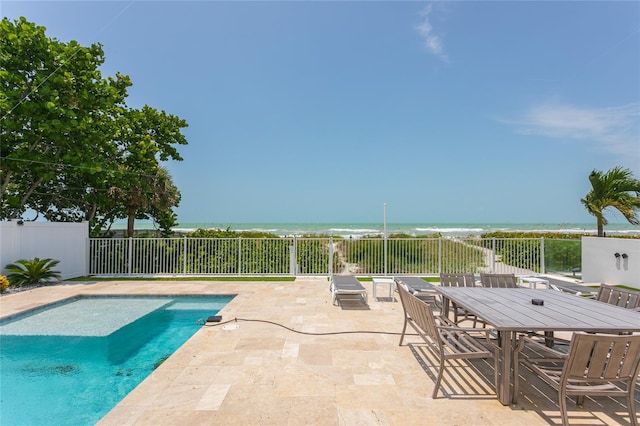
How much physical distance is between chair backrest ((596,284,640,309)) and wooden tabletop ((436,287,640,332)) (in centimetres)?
47

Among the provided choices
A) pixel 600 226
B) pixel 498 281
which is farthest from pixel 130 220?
pixel 600 226

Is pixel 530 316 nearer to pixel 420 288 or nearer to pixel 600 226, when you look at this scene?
pixel 420 288

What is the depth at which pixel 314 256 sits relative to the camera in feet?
34.4

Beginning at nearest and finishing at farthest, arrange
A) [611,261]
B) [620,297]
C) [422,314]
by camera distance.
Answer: [422,314], [620,297], [611,261]

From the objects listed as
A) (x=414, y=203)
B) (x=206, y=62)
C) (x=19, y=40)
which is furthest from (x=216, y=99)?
(x=414, y=203)

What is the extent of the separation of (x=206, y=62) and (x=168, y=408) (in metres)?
14.9

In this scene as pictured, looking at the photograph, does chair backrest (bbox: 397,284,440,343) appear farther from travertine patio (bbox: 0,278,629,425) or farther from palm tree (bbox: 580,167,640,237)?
palm tree (bbox: 580,167,640,237)

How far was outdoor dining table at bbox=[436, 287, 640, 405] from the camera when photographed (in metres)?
2.68

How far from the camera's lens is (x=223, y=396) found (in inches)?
111

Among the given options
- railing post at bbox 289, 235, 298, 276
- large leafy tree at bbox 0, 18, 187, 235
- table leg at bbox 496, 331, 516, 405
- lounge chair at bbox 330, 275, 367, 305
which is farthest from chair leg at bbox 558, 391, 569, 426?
large leafy tree at bbox 0, 18, 187, 235

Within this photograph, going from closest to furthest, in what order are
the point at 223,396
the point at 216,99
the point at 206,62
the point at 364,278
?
the point at 223,396 → the point at 364,278 → the point at 206,62 → the point at 216,99

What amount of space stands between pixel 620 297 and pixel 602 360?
2.31 metres

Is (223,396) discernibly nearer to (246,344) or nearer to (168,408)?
(168,408)

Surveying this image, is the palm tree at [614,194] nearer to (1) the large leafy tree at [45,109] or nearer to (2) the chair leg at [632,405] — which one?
(2) the chair leg at [632,405]
